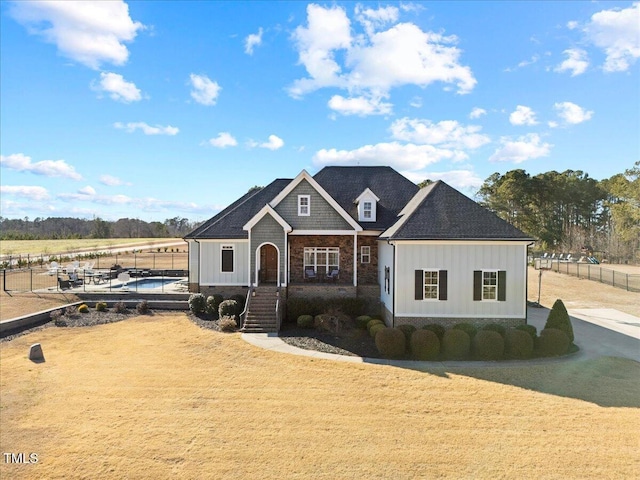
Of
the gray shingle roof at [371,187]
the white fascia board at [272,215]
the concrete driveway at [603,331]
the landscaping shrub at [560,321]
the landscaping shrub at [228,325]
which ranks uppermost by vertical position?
the gray shingle roof at [371,187]

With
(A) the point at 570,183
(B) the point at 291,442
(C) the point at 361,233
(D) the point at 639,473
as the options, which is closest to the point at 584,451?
(D) the point at 639,473

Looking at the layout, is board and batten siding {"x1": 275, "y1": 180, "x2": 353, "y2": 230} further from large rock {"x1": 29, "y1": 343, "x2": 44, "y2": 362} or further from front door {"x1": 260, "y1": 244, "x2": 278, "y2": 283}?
large rock {"x1": 29, "y1": 343, "x2": 44, "y2": 362}

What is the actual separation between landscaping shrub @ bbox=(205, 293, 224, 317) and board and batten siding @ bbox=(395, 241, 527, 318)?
10.7 metres

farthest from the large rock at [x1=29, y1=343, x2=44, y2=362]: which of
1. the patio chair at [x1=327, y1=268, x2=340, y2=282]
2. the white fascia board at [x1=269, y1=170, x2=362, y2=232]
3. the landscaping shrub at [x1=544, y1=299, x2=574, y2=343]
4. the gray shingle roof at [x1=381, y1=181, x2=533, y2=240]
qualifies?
the landscaping shrub at [x1=544, y1=299, x2=574, y2=343]

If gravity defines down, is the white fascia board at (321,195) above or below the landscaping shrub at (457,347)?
above

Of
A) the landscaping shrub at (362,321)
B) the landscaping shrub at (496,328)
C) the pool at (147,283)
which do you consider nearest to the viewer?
the landscaping shrub at (496,328)

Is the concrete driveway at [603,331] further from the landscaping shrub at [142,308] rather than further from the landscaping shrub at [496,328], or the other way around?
the landscaping shrub at [142,308]

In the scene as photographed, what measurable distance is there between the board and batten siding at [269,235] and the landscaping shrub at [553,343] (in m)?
13.0

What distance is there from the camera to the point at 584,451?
819 centimetres

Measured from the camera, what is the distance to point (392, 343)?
14422 millimetres

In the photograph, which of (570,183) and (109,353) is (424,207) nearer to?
(109,353)

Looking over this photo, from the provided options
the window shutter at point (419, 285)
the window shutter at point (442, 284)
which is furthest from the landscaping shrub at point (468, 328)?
the window shutter at point (419, 285)

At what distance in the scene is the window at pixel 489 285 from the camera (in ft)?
54.7

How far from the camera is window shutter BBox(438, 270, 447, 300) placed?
16719 mm
